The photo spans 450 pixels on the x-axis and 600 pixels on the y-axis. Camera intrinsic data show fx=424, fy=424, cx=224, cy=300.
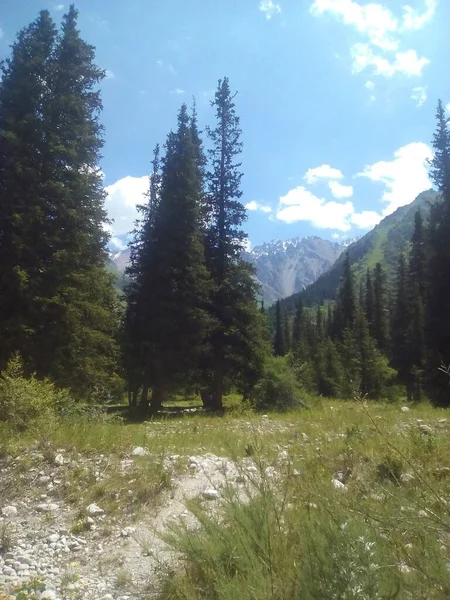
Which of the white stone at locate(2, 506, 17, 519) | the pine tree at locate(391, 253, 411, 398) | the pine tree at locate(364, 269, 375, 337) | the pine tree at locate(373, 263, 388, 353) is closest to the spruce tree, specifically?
the white stone at locate(2, 506, 17, 519)

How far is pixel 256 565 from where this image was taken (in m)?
3.07

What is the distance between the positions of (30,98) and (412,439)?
14.7 metres

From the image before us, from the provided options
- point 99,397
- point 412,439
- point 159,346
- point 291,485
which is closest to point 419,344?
point 159,346

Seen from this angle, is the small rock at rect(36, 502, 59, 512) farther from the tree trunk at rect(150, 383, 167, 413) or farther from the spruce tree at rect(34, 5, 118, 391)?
the tree trunk at rect(150, 383, 167, 413)

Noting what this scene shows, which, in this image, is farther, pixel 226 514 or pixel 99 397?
pixel 99 397

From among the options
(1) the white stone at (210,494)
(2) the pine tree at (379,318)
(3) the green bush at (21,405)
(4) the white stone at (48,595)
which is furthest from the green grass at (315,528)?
(2) the pine tree at (379,318)

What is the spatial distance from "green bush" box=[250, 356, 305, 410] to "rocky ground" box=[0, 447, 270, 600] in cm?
1157

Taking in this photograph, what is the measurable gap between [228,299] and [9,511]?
14.7 m

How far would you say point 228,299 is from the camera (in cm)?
1964

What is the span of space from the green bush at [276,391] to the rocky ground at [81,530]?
11.6m

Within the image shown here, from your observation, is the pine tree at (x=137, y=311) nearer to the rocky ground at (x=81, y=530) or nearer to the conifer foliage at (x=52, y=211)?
the conifer foliage at (x=52, y=211)

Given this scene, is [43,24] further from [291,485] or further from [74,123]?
[291,485]

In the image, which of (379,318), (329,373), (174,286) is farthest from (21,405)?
(379,318)

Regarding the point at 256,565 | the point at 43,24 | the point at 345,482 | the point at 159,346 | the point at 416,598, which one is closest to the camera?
the point at 416,598
